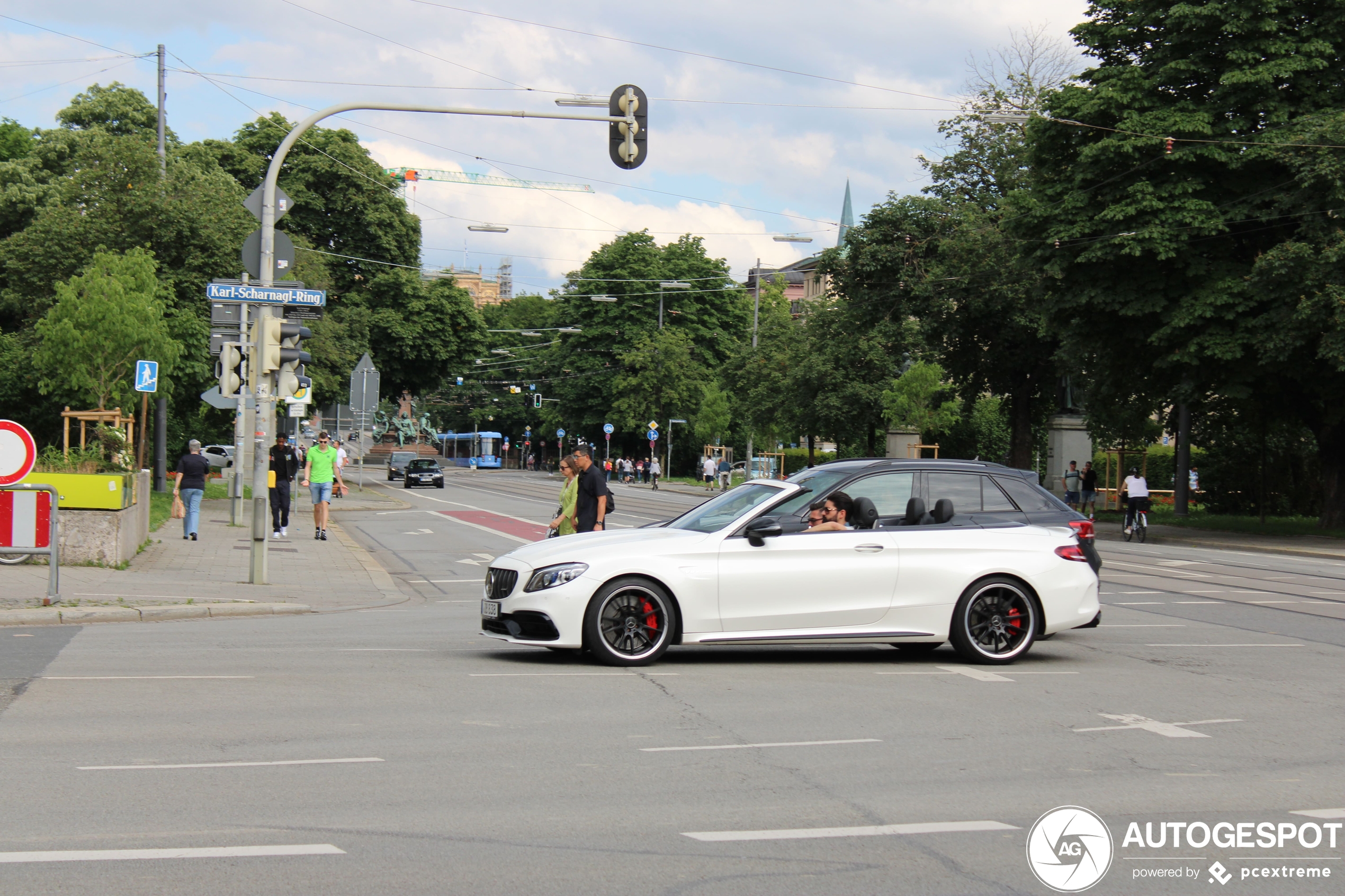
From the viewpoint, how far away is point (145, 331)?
28.1 meters

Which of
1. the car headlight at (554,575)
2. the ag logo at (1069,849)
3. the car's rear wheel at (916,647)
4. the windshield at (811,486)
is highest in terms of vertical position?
the windshield at (811,486)

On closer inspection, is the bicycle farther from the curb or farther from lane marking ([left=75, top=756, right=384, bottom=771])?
lane marking ([left=75, top=756, right=384, bottom=771])

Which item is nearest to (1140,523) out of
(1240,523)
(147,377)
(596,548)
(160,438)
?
(1240,523)

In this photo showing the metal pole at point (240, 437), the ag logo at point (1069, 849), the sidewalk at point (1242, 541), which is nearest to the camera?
the ag logo at point (1069, 849)

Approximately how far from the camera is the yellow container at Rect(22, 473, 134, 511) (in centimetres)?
1576

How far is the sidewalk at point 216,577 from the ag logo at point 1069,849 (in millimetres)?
9817

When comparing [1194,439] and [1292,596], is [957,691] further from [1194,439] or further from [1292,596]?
[1194,439]

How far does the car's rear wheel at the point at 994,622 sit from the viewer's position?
10391 millimetres

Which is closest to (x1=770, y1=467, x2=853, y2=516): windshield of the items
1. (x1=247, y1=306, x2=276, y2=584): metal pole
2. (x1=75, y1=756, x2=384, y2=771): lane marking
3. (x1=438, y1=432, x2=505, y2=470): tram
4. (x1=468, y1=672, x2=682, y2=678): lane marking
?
(x1=468, y1=672, x2=682, y2=678): lane marking

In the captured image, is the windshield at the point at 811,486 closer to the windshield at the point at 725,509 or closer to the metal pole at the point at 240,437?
the windshield at the point at 725,509

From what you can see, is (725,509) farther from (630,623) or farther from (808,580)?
(630,623)

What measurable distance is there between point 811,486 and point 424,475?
160 feet

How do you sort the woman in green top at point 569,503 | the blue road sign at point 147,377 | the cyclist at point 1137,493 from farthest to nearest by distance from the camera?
the cyclist at point 1137,493 < the blue road sign at point 147,377 < the woman in green top at point 569,503

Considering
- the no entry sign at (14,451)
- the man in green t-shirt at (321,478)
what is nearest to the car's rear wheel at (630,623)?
the no entry sign at (14,451)
